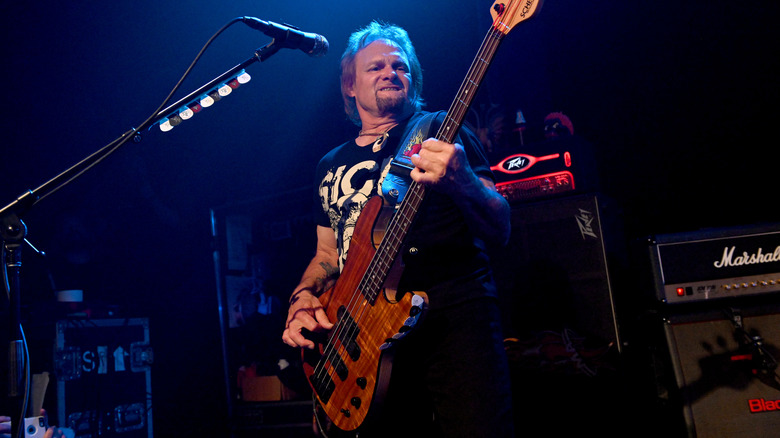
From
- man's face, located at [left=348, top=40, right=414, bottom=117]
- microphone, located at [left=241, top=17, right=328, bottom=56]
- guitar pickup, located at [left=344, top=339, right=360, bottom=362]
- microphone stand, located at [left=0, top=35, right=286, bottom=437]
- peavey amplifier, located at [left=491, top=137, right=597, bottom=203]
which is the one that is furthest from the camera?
peavey amplifier, located at [left=491, top=137, right=597, bottom=203]

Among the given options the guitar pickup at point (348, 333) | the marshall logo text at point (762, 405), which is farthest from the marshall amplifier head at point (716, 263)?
the guitar pickup at point (348, 333)

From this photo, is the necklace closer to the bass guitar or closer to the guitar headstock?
the bass guitar

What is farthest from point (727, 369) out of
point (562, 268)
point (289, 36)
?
point (289, 36)

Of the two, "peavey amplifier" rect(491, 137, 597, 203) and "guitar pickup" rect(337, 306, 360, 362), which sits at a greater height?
"peavey amplifier" rect(491, 137, 597, 203)

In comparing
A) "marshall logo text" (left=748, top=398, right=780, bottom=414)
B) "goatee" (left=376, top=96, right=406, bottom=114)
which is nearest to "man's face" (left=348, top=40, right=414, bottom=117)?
"goatee" (left=376, top=96, right=406, bottom=114)

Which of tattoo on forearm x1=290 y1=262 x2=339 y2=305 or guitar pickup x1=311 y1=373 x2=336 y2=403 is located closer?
guitar pickup x1=311 y1=373 x2=336 y2=403

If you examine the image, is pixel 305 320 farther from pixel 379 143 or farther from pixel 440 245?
pixel 379 143

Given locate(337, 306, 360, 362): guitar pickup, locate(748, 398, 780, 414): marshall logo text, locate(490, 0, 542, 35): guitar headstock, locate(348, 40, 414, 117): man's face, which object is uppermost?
locate(348, 40, 414, 117): man's face

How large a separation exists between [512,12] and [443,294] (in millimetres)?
885

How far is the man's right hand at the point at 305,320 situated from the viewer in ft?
6.64

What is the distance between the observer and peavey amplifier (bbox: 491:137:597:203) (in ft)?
8.82

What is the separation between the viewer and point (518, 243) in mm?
2770

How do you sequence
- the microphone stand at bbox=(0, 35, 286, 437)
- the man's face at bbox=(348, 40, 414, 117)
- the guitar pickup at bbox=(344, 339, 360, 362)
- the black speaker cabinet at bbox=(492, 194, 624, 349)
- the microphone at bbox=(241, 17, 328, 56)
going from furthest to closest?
the black speaker cabinet at bbox=(492, 194, 624, 349)
the man's face at bbox=(348, 40, 414, 117)
the microphone at bbox=(241, 17, 328, 56)
the guitar pickup at bbox=(344, 339, 360, 362)
the microphone stand at bbox=(0, 35, 286, 437)

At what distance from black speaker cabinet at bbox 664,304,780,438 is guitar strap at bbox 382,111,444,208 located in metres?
1.22
